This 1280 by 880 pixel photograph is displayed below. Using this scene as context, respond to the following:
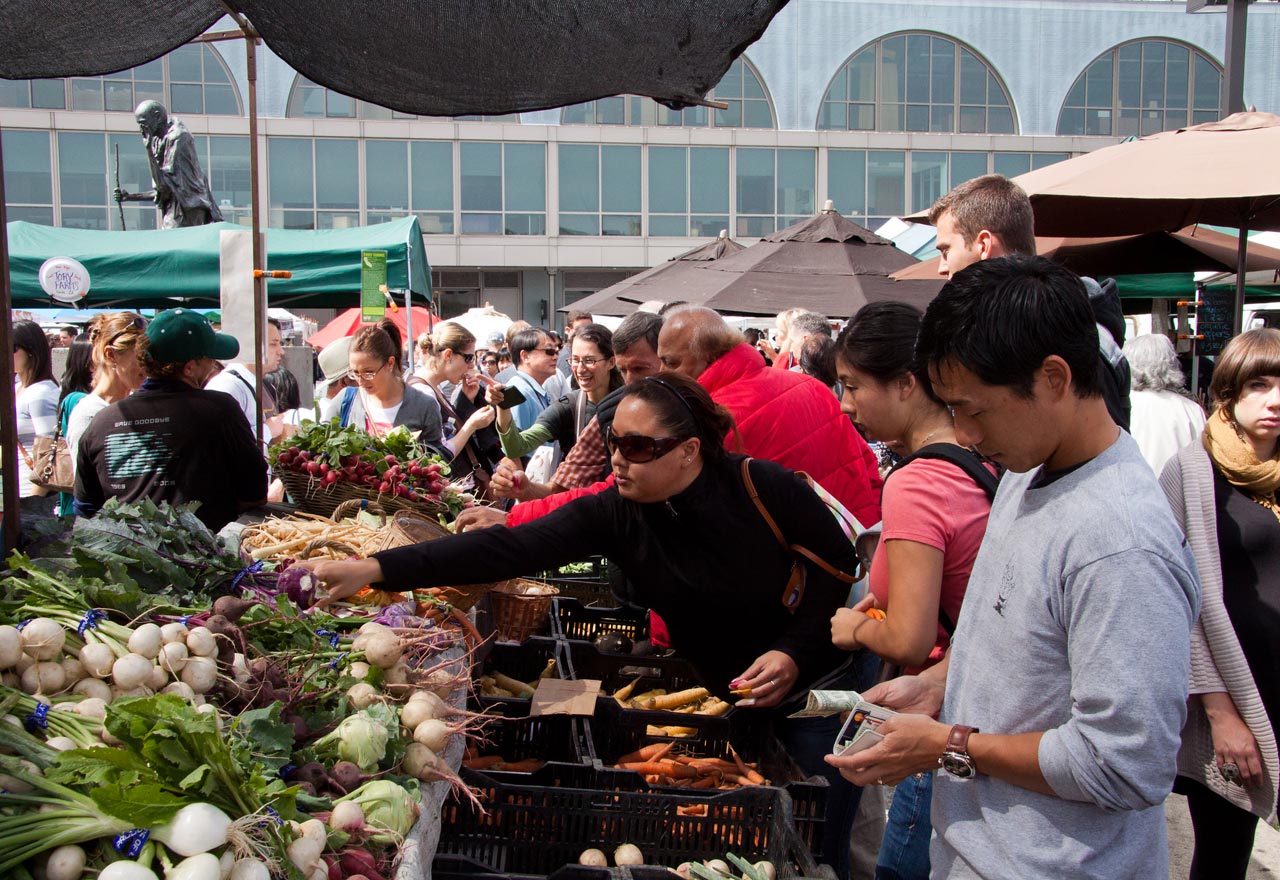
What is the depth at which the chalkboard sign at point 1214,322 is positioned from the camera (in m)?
7.67

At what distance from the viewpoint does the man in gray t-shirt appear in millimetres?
1471

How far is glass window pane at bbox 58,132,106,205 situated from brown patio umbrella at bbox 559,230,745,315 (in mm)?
23613

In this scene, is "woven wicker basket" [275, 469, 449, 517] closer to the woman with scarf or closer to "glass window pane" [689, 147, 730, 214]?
the woman with scarf

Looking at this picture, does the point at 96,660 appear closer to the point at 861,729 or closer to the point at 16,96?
the point at 861,729

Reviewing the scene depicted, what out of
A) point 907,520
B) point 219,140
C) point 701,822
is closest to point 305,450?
point 701,822

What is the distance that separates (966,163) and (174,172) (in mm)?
29816

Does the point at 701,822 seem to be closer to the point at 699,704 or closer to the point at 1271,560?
the point at 699,704

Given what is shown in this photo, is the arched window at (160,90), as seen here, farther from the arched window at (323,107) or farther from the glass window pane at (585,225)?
the glass window pane at (585,225)

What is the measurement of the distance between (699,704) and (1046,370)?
264cm

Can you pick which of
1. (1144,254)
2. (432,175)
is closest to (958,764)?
(1144,254)

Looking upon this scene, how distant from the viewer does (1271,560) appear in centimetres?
294

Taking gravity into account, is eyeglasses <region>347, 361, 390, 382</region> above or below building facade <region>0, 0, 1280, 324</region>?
below

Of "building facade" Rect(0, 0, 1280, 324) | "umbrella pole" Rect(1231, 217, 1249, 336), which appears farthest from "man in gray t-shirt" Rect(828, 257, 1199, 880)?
"building facade" Rect(0, 0, 1280, 324)

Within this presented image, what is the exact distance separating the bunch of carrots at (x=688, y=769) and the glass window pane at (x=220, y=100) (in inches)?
1299
